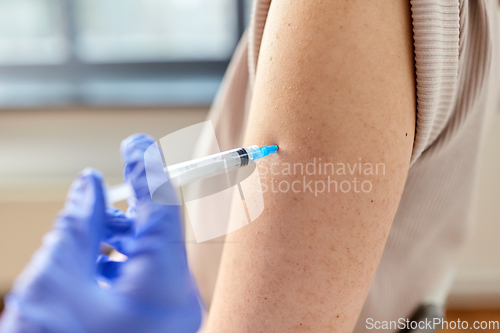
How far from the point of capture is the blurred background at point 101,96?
179 cm

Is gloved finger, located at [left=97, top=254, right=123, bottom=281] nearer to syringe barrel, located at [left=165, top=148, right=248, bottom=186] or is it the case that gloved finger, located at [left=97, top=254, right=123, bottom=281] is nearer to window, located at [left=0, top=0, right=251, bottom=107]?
syringe barrel, located at [left=165, top=148, right=248, bottom=186]

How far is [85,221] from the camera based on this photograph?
44cm

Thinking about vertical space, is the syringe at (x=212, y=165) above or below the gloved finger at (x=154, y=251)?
above

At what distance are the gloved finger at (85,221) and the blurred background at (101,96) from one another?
134 centimetres

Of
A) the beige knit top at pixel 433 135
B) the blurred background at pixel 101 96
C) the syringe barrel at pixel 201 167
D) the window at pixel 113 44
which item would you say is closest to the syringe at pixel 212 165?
the syringe barrel at pixel 201 167

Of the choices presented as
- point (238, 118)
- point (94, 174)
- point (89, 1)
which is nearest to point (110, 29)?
point (89, 1)

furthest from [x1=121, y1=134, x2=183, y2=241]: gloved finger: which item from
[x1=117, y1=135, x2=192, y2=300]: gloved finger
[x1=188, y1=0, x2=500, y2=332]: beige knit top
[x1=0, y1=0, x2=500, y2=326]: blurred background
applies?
[x1=0, y1=0, x2=500, y2=326]: blurred background

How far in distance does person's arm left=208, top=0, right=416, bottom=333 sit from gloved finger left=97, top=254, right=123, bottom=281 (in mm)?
158

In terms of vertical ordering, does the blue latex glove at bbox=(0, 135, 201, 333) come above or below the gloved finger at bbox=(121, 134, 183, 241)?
below

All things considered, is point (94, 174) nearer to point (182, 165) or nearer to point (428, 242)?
point (182, 165)

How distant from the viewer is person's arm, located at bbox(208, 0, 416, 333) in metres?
0.42

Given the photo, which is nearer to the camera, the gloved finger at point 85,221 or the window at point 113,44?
the gloved finger at point 85,221

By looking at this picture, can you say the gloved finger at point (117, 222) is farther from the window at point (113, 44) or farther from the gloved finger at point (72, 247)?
the window at point (113, 44)

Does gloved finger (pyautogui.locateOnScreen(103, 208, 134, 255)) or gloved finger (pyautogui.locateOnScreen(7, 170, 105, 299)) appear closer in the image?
gloved finger (pyautogui.locateOnScreen(7, 170, 105, 299))
